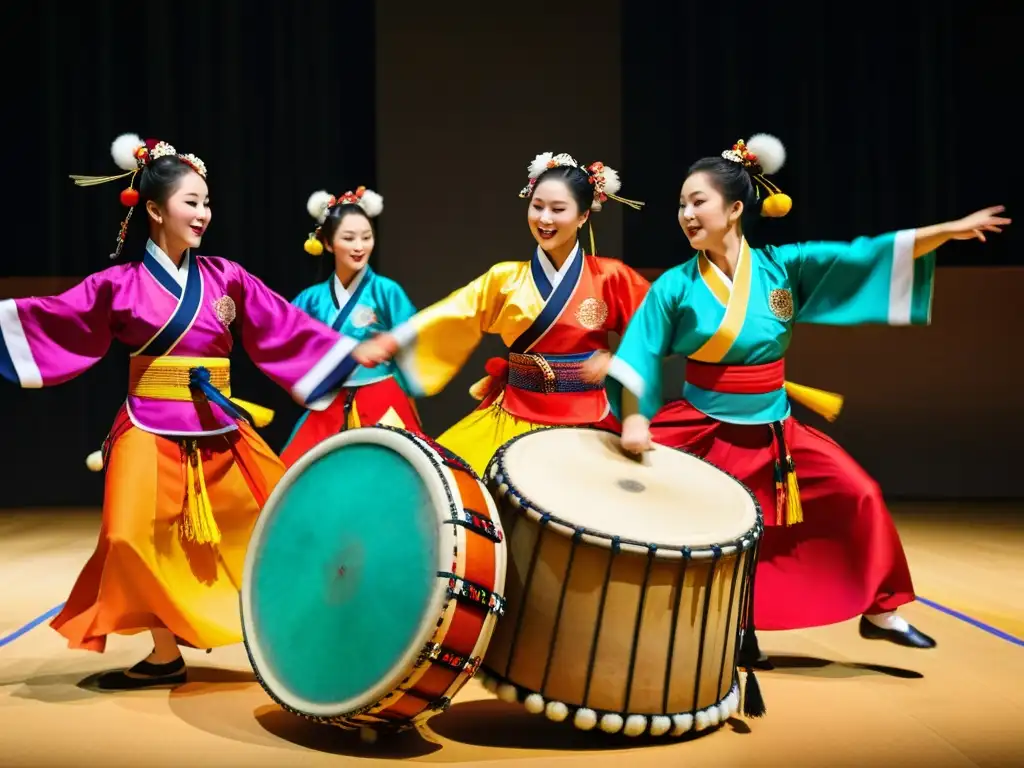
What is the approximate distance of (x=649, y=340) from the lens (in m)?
2.81

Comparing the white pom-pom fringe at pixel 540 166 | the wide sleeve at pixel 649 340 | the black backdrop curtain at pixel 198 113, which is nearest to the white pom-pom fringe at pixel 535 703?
the wide sleeve at pixel 649 340

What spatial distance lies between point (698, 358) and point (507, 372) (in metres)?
0.60

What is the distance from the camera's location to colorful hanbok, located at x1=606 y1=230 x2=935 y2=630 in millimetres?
2822

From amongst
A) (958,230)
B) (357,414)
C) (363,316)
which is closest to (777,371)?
(958,230)

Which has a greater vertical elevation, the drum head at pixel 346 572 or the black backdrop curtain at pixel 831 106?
the black backdrop curtain at pixel 831 106

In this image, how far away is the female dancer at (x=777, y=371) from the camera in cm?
282

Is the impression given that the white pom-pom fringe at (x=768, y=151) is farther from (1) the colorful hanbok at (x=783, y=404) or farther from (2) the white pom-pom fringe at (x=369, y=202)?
(2) the white pom-pom fringe at (x=369, y=202)

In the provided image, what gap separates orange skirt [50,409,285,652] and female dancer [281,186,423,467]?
125 centimetres

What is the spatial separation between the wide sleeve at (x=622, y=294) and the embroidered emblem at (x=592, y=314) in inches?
1.2

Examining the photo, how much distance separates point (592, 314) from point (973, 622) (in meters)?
1.36

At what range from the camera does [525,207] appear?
527 cm

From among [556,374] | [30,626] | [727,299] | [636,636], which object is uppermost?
[727,299]

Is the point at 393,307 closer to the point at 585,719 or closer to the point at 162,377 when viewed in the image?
the point at 162,377

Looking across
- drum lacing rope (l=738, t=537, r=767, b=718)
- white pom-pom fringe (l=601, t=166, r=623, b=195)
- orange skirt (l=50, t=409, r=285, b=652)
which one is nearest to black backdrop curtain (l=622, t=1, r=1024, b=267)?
white pom-pom fringe (l=601, t=166, r=623, b=195)
